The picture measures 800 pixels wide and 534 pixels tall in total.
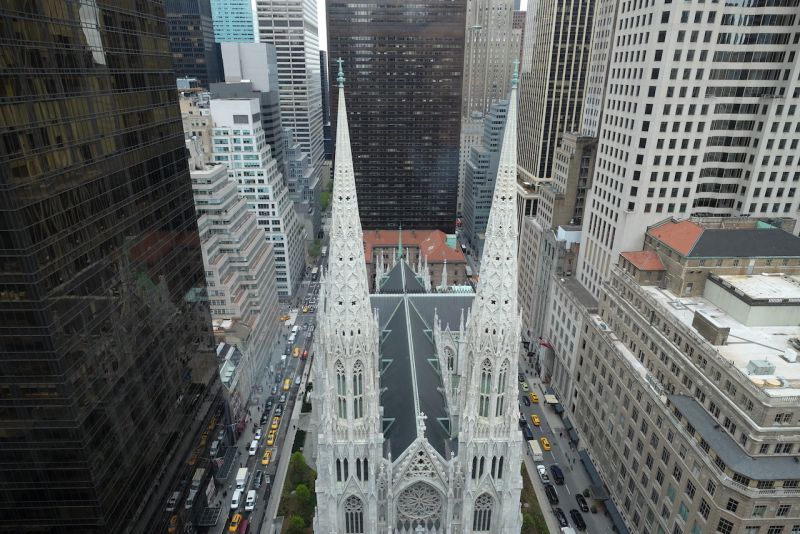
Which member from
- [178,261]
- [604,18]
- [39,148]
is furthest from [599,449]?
[604,18]

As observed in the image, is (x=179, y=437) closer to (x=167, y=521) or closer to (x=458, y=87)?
(x=167, y=521)

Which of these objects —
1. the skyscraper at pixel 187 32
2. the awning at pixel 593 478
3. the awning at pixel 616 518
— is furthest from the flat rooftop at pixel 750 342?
the skyscraper at pixel 187 32

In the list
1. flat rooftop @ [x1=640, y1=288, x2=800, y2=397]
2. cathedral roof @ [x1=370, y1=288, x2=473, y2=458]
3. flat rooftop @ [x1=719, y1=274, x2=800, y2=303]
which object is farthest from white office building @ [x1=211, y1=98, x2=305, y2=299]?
flat rooftop @ [x1=719, y1=274, x2=800, y2=303]

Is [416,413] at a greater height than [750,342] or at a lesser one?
lesser

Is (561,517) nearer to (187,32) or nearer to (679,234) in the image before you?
(679,234)

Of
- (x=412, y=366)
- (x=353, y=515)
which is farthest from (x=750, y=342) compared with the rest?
(x=353, y=515)

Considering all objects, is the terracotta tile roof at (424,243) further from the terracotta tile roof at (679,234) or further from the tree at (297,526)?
the tree at (297,526)
